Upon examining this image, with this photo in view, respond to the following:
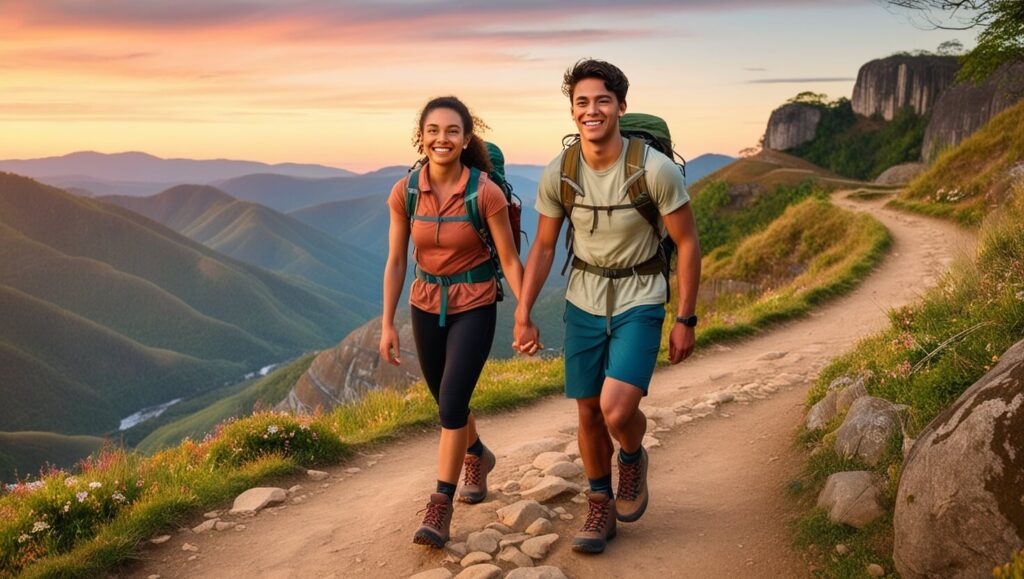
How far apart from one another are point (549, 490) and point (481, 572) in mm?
1336

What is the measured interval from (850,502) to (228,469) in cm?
541

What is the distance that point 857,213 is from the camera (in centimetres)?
2673

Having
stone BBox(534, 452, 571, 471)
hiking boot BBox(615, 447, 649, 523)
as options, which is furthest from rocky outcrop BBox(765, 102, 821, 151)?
hiking boot BBox(615, 447, 649, 523)

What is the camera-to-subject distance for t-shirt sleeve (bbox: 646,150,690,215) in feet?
15.2

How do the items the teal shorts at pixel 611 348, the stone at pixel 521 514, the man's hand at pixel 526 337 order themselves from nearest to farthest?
the teal shorts at pixel 611 348 → the man's hand at pixel 526 337 → the stone at pixel 521 514

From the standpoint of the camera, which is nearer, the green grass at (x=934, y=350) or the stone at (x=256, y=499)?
the green grass at (x=934, y=350)

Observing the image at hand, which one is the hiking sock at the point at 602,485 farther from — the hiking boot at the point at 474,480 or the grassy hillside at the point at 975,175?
the grassy hillside at the point at 975,175

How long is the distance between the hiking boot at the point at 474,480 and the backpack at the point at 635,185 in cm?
196

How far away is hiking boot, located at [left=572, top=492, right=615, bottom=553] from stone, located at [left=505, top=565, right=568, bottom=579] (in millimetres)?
271

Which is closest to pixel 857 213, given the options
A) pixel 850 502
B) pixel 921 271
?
pixel 921 271

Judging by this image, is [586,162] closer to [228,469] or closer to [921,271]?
[228,469]

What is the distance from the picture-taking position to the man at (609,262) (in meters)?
4.73

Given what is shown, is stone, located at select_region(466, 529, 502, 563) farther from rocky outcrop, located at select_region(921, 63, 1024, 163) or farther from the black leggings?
rocky outcrop, located at select_region(921, 63, 1024, 163)

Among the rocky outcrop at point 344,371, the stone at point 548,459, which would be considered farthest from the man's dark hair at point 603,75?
the rocky outcrop at point 344,371
